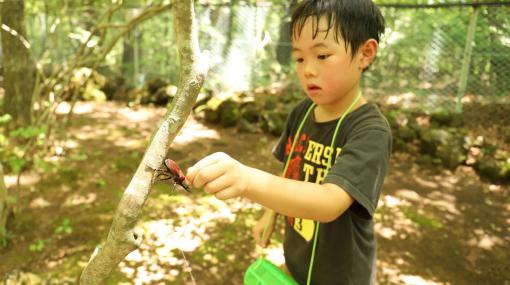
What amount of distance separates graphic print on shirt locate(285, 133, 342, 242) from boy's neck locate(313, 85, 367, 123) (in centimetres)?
12

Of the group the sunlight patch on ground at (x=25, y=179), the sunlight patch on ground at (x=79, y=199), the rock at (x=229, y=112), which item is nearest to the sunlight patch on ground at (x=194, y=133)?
the rock at (x=229, y=112)

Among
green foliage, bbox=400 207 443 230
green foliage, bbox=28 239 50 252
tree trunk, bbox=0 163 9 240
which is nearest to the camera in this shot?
tree trunk, bbox=0 163 9 240

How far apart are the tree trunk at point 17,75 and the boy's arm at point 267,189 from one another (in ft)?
19.7

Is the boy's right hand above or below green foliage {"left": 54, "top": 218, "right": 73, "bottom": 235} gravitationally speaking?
above

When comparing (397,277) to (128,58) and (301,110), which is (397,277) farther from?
(128,58)

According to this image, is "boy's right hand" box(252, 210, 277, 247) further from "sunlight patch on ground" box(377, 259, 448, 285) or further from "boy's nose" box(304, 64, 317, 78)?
"sunlight patch on ground" box(377, 259, 448, 285)

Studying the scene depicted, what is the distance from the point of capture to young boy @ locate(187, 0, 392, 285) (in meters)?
1.10

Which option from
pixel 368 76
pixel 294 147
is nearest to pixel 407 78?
pixel 368 76

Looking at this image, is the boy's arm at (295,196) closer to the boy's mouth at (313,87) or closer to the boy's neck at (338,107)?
the boy's mouth at (313,87)

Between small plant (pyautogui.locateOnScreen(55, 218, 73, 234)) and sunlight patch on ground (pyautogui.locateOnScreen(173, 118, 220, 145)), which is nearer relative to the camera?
small plant (pyautogui.locateOnScreen(55, 218, 73, 234))

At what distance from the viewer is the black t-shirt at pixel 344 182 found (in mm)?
1289

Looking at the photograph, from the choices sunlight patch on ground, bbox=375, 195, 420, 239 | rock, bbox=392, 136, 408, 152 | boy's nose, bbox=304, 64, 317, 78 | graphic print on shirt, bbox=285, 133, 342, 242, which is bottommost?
sunlight patch on ground, bbox=375, 195, 420, 239

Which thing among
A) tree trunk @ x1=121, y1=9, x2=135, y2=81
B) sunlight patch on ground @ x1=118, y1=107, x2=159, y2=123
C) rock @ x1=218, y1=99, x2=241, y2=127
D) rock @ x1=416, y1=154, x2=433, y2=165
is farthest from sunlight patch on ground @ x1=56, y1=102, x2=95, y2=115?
rock @ x1=416, y1=154, x2=433, y2=165

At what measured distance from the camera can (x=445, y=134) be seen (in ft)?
21.7
